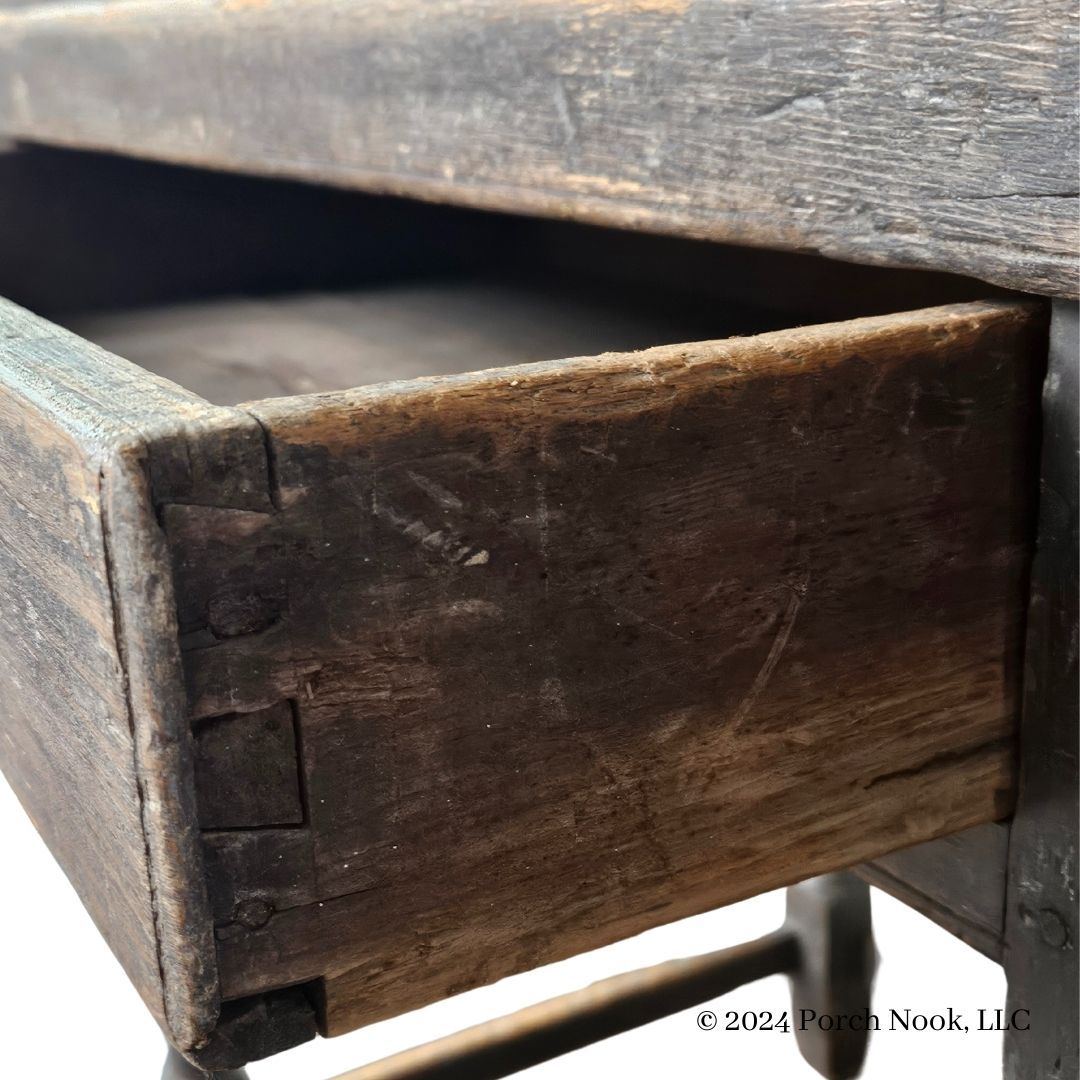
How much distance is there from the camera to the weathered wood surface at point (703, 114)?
65cm

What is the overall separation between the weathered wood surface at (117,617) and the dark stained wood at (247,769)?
1cm

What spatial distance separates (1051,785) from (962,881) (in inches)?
5.2

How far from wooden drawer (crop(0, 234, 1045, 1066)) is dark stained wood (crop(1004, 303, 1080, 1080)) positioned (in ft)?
0.05

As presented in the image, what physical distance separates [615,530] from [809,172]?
0.26 m

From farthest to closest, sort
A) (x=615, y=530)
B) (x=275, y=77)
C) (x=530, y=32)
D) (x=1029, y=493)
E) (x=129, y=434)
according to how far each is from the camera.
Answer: (x=275, y=77)
(x=530, y=32)
(x=1029, y=493)
(x=615, y=530)
(x=129, y=434)

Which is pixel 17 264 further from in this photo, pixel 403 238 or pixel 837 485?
pixel 837 485

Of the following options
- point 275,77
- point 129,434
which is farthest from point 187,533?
point 275,77

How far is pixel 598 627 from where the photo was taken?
593 mm

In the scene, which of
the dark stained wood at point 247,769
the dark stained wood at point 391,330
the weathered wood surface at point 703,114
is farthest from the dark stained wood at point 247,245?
the dark stained wood at point 247,769

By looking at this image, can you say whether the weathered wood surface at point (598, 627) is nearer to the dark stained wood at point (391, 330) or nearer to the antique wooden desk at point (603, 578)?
the antique wooden desk at point (603, 578)

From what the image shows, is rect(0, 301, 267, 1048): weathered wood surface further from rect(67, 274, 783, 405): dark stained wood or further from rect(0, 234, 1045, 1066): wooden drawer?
rect(67, 274, 783, 405): dark stained wood

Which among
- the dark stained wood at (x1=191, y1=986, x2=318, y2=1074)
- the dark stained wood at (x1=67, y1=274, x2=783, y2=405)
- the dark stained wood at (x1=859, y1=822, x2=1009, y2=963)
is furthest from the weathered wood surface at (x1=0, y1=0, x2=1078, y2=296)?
the dark stained wood at (x1=191, y1=986, x2=318, y2=1074)

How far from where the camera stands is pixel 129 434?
0.48 metres

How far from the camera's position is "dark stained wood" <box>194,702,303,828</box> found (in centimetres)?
52
